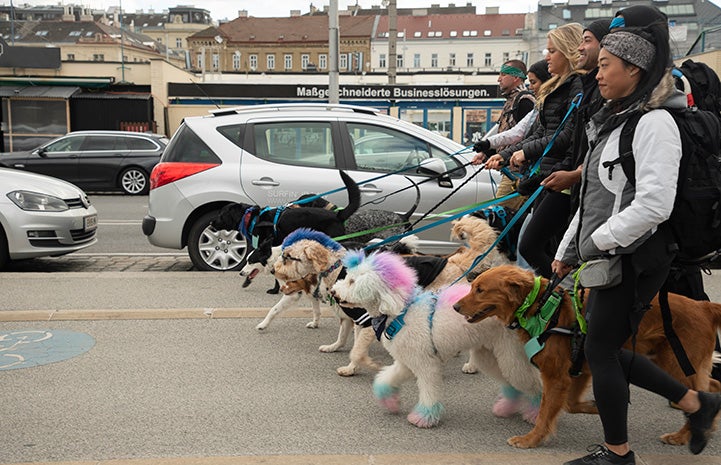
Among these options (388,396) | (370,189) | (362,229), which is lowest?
(388,396)

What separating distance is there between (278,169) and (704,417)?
5.52 meters

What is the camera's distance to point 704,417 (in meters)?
3.26

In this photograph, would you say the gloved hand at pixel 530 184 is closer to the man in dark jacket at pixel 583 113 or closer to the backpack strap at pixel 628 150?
the man in dark jacket at pixel 583 113

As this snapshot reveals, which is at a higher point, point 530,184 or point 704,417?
point 530,184

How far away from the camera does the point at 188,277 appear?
7.64m

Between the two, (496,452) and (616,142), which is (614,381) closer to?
(496,452)

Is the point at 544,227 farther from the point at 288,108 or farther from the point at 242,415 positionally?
the point at 288,108

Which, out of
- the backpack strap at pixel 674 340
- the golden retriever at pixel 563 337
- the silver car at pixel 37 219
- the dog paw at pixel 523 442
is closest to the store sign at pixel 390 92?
the silver car at pixel 37 219

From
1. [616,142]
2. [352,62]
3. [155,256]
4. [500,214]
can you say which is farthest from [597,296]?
[352,62]

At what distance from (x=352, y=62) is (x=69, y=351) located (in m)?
109

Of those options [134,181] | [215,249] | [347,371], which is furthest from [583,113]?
[134,181]

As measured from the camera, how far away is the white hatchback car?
7855 millimetres

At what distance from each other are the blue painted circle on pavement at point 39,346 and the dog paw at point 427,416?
268cm

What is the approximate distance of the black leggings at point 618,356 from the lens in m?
3.10
